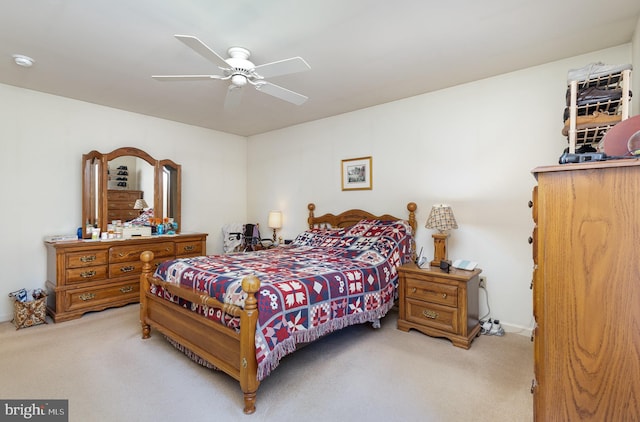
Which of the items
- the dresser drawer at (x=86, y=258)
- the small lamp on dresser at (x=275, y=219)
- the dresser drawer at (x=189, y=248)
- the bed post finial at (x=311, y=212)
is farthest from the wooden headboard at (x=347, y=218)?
the dresser drawer at (x=86, y=258)

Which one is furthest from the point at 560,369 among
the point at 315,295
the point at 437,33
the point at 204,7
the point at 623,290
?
the point at 204,7

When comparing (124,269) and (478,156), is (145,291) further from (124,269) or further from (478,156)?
(478,156)

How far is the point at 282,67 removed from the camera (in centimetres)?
234

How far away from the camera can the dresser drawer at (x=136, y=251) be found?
12.6 ft

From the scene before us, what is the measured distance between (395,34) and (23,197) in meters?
4.41

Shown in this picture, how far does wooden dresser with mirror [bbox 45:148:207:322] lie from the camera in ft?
11.4

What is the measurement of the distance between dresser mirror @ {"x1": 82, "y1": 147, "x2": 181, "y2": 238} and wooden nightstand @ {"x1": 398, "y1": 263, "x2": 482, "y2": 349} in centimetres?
357

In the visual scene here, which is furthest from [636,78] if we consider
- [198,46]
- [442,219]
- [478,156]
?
[198,46]

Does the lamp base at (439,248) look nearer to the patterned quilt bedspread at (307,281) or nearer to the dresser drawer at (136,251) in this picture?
the patterned quilt bedspread at (307,281)

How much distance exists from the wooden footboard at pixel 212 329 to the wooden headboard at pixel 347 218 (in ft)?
7.85

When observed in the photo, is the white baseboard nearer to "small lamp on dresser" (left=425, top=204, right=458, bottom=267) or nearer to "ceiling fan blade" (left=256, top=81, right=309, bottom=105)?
"small lamp on dresser" (left=425, top=204, right=458, bottom=267)

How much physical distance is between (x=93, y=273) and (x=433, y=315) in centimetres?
386

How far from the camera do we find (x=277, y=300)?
2.15 metres

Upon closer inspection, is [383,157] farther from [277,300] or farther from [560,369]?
[560,369]
